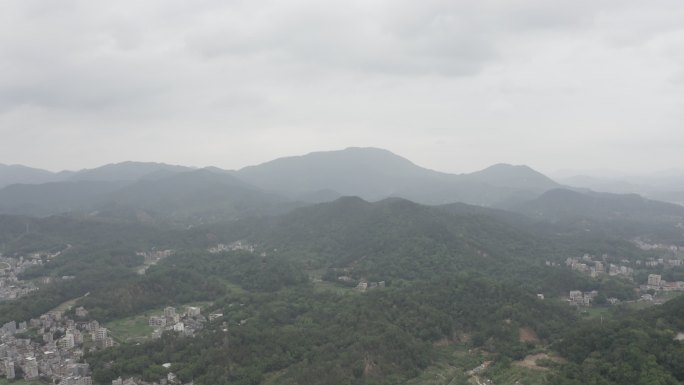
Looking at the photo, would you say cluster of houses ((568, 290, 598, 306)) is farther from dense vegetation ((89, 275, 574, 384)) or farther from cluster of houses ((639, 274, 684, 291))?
dense vegetation ((89, 275, 574, 384))

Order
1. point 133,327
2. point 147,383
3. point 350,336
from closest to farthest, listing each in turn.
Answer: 1. point 147,383
2. point 350,336
3. point 133,327

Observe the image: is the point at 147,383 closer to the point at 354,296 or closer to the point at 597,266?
the point at 354,296

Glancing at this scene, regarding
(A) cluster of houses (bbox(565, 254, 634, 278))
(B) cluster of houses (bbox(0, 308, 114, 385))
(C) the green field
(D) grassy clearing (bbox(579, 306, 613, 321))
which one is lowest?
(C) the green field

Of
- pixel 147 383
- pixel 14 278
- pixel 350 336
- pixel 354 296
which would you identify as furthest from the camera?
pixel 14 278

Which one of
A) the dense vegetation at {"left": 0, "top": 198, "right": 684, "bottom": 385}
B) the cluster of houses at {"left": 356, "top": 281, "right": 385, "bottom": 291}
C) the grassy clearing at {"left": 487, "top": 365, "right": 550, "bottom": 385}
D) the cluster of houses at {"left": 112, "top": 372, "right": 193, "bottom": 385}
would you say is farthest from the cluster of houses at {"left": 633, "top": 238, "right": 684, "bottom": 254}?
the cluster of houses at {"left": 112, "top": 372, "right": 193, "bottom": 385}

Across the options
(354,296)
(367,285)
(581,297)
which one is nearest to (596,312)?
(581,297)

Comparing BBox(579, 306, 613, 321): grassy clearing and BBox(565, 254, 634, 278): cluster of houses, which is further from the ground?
BBox(565, 254, 634, 278): cluster of houses

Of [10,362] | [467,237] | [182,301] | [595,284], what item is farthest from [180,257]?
[595,284]
